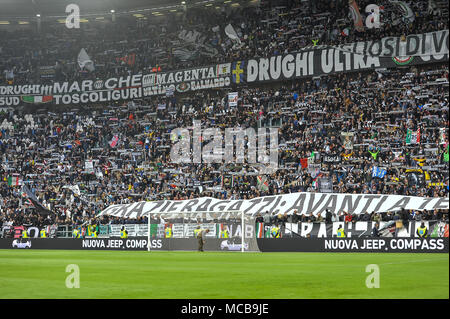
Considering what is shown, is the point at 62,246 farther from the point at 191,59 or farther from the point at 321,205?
the point at 191,59

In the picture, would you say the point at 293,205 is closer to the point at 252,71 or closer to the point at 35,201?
the point at 252,71

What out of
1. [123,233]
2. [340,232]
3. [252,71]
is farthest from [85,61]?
[340,232]

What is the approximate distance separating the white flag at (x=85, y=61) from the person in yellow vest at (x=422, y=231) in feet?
114

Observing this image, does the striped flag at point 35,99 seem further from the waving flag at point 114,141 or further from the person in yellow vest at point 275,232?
the person in yellow vest at point 275,232

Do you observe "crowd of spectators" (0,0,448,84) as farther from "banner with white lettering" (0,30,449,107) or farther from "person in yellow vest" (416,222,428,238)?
Result: "person in yellow vest" (416,222,428,238)

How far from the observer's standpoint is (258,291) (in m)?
12.5

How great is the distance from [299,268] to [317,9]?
31740 millimetres

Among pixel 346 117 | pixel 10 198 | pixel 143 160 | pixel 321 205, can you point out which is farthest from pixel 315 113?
pixel 10 198

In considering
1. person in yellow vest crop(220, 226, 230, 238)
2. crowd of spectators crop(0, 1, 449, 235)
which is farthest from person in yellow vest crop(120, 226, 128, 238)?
person in yellow vest crop(220, 226, 230, 238)

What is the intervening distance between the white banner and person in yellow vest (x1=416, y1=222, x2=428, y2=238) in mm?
2130

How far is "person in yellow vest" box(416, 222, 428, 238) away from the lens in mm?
28862

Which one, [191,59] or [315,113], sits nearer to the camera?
[315,113]

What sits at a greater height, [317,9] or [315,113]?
[317,9]
